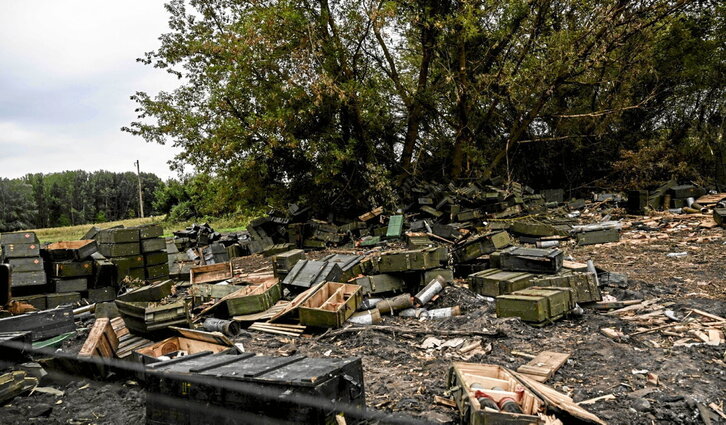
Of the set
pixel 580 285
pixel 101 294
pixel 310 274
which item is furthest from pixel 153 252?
pixel 580 285

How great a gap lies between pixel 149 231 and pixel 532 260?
9.10 m

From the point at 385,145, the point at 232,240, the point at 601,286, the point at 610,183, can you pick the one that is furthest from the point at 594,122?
the point at 232,240

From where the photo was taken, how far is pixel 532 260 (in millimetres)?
9031

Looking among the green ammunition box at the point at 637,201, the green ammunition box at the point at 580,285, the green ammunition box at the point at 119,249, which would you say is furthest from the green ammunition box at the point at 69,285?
the green ammunition box at the point at 637,201

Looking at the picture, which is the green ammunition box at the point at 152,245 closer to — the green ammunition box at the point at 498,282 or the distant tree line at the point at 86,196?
the green ammunition box at the point at 498,282

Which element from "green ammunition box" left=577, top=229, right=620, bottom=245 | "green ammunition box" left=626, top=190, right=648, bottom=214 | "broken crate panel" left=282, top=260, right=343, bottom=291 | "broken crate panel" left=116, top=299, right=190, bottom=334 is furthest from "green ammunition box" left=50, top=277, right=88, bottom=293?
"green ammunition box" left=626, top=190, right=648, bottom=214

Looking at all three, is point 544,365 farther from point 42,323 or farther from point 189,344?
point 42,323

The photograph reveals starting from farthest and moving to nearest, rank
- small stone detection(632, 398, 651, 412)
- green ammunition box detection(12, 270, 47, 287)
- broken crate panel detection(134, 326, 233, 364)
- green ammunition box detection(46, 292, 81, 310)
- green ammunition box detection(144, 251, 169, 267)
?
green ammunition box detection(144, 251, 169, 267)
green ammunition box detection(46, 292, 81, 310)
green ammunition box detection(12, 270, 47, 287)
broken crate panel detection(134, 326, 233, 364)
small stone detection(632, 398, 651, 412)

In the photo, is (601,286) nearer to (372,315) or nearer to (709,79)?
(372,315)

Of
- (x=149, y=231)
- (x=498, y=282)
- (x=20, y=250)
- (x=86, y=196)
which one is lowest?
(x=498, y=282)

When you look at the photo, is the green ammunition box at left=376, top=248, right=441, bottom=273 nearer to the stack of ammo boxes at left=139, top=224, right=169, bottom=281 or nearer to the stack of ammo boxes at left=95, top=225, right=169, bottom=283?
the stack of ammo boxes at left=139, top=224, right=169, bottom=281

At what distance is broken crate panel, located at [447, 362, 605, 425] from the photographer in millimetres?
3869

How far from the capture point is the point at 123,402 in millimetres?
5465

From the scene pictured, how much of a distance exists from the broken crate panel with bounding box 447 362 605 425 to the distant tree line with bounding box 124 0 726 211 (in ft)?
44.3
